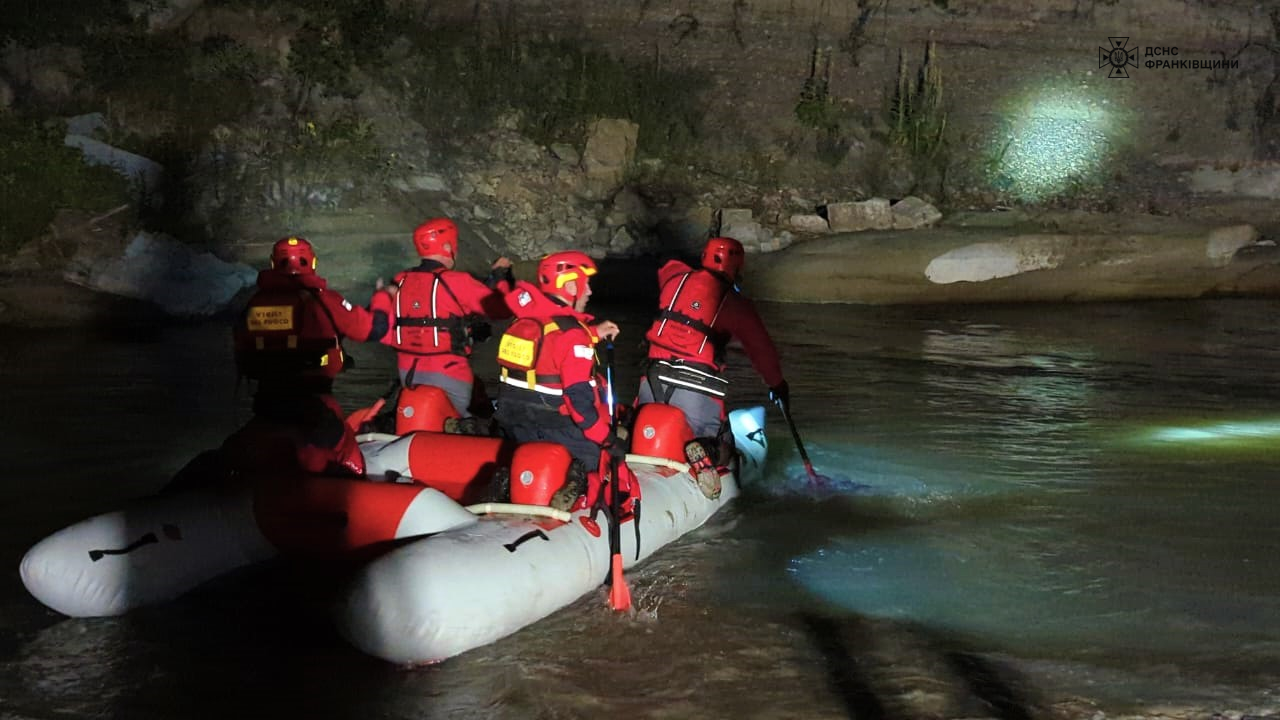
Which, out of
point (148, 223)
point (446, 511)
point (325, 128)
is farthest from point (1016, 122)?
point (446, 511)

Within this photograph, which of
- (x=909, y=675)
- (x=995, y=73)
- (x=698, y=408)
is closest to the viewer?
(x=909, y=675)

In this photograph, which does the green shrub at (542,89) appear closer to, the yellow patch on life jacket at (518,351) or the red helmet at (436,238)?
the red helmet at (436,238)

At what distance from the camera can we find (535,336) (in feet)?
18.1

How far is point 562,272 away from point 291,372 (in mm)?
1463

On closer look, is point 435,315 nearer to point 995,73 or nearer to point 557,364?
point 557,364

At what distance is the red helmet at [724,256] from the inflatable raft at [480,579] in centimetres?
166

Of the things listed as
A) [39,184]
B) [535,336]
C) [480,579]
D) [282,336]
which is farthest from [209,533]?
[39,184]

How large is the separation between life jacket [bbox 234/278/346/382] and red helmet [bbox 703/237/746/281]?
2.33 meters

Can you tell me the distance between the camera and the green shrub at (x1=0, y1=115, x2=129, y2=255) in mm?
15023

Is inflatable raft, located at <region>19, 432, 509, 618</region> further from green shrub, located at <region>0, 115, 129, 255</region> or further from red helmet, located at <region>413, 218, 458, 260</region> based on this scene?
green shrub, located at <region>0, 115, 129, 255</region>

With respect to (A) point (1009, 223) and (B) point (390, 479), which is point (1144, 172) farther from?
(B) point (390, 479)

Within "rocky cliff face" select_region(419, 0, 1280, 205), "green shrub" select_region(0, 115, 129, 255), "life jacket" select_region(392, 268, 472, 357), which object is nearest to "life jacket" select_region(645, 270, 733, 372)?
"life jacket" select_region(392, 268, 472, 357)

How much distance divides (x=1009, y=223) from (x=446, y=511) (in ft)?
47.6

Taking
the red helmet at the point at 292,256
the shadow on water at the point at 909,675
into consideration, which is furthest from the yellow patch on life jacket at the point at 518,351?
the shadow on water at the point at 909,675
